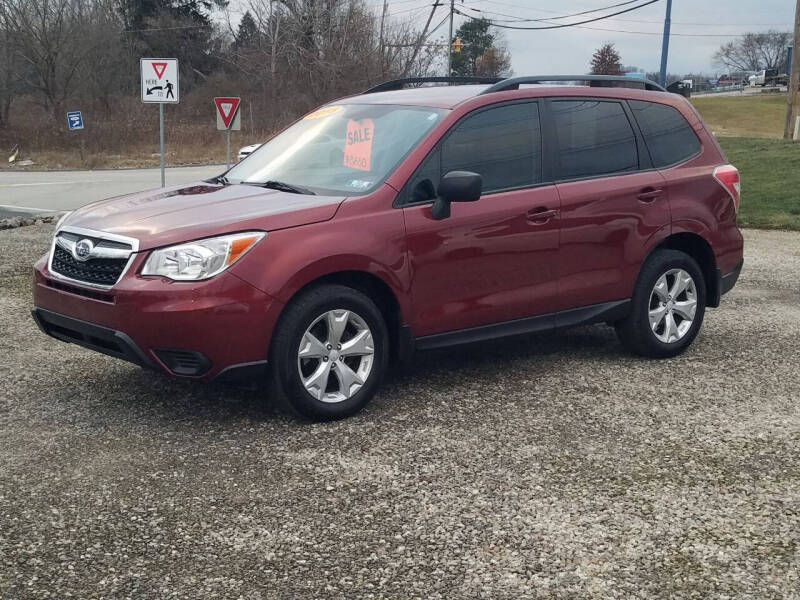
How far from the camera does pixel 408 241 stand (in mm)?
5152

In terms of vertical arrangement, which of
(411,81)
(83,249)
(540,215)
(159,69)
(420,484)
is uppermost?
(159,69)

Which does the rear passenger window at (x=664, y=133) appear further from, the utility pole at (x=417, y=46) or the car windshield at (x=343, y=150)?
the utility pole at (x=417, y=46)

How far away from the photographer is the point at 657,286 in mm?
6359

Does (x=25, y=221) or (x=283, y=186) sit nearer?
(x=283, y=186)

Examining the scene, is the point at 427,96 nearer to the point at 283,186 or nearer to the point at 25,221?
the point at 283,186

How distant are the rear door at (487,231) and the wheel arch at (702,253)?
46.1 inches

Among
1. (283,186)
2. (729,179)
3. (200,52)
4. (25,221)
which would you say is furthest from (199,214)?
(200,52)

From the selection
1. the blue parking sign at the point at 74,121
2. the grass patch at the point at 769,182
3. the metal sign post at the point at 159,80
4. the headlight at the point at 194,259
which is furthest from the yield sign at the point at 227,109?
the headlight at the point at 194,259

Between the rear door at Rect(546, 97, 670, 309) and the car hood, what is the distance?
1599mm

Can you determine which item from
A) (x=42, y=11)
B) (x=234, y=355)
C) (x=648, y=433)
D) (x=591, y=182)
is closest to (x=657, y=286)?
(x=591, y=182)

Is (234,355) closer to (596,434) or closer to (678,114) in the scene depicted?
(596,434)

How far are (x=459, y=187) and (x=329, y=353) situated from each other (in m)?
1.13

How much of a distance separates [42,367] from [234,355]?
2.13 meters

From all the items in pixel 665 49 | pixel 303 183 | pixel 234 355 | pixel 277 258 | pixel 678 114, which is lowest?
pixel 234 355
